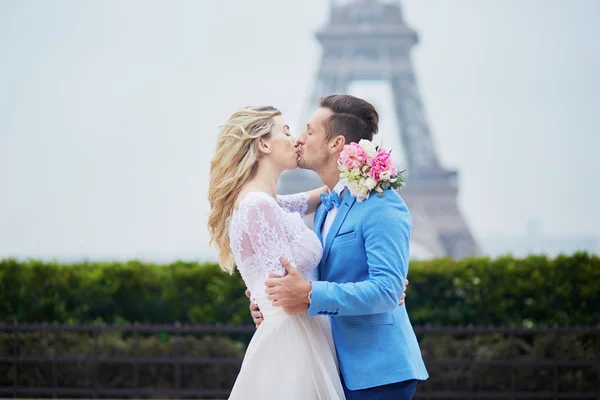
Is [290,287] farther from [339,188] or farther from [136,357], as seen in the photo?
[136,357]

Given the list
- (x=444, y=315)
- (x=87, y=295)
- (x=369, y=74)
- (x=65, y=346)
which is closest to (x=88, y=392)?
(x=65, y=346)

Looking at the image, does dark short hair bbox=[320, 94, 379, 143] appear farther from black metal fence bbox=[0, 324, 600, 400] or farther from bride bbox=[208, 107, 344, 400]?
black metal fence bbox=[0, 324, 600, 400]

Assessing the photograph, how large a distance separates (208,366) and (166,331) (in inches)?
19.8

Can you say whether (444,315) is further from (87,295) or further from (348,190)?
(348,190)

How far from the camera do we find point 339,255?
110 inches

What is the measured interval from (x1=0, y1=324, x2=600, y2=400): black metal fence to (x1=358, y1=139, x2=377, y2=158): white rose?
3574 millimetres

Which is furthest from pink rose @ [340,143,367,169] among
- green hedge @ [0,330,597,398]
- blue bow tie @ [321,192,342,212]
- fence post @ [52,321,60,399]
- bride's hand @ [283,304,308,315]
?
fence post @ [52,321,60,399]

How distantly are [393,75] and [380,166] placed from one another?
21.9 metres

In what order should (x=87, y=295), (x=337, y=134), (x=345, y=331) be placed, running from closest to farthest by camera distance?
(x=345, y=331) → (x=337, y=134) → (x=87, y=295)

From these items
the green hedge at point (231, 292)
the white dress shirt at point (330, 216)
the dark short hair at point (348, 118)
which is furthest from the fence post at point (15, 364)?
the dark short hair at point (348, 118)

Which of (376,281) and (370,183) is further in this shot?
(370,183)

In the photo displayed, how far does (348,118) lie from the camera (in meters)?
2.96

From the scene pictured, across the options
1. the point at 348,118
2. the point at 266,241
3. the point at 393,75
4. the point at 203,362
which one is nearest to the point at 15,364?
the point at 203,362

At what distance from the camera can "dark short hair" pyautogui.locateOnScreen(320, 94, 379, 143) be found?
2959 mm
